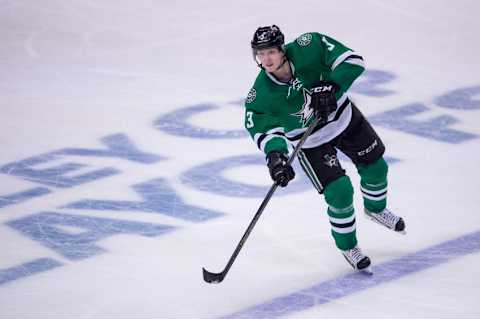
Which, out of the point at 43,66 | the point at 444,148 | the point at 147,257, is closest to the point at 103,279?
the point at 147,257

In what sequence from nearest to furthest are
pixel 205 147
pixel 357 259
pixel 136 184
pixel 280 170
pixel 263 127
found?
1. pixel 280 170
2. pixel 263 127
3. pixel 357 259
4. pixel 136 184
5. pixel 205 147

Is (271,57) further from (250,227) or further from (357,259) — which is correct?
(357,259)

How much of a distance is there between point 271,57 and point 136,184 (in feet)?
6.35

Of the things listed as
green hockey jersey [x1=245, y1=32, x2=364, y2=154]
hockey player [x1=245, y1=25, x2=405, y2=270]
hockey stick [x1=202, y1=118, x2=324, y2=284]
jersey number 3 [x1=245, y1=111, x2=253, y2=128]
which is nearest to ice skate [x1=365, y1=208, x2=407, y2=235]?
hockey player [x1=245, y1=25, x2=405, y2=270]

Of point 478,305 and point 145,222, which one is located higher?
point 145,222

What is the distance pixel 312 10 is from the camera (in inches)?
351

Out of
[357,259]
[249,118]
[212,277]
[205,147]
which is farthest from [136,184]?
[357,259]

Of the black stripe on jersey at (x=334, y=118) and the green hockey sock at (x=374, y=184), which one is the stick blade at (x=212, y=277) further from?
the green hockey sock at (x=374, y=184)

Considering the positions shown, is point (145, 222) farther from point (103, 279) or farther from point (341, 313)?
point (341, 313)

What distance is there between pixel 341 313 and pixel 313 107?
3.13ft

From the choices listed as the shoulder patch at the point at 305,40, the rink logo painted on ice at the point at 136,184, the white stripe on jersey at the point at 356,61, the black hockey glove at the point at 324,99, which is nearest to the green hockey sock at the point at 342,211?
the black hockey glove at the point at 324,99

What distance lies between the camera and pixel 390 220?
5.07m

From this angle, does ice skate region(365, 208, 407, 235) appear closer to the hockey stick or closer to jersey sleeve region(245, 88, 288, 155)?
the hockey stick

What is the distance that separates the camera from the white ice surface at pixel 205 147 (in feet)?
15.4
